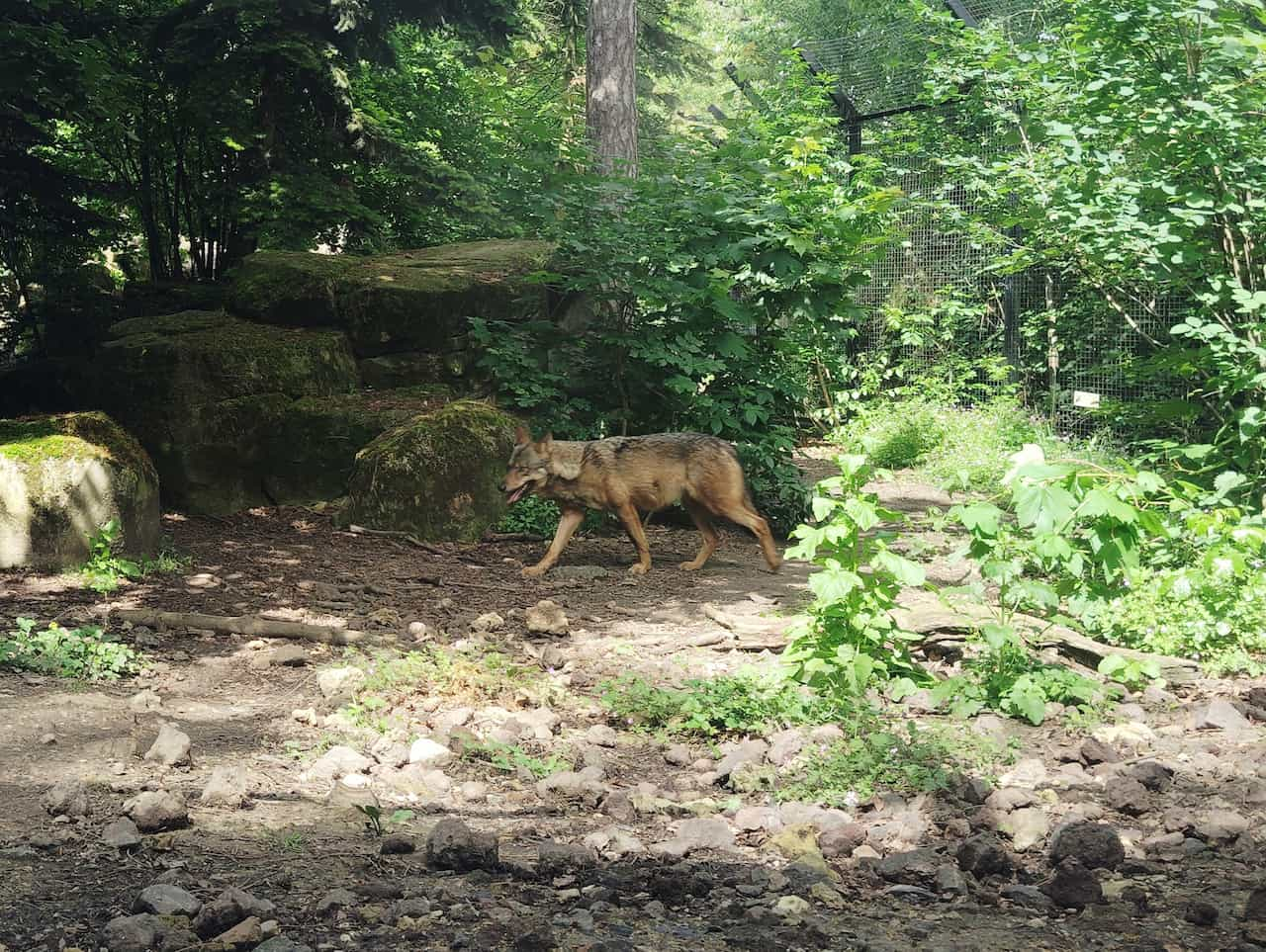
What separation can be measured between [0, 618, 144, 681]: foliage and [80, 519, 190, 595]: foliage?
5.44ft

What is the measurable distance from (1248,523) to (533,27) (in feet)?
48.8

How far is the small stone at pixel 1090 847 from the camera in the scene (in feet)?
11.6

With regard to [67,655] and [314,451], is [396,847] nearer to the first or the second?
[67,655]

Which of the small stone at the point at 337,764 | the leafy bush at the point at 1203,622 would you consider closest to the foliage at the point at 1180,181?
the leafy bush at the point at 1203,622

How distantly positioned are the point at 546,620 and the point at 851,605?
2.22m

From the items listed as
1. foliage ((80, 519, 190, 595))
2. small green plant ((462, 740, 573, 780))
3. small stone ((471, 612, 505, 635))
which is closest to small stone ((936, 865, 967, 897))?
small green plant ((462, 740, 573, 780))

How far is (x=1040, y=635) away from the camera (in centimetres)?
555

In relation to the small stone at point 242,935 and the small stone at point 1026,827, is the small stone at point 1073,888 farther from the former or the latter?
the small stone at point 242,935

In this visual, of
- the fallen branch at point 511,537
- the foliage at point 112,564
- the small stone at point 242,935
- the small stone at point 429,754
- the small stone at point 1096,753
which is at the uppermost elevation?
the foliage at point 112,564

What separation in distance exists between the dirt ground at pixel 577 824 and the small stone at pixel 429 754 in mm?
50

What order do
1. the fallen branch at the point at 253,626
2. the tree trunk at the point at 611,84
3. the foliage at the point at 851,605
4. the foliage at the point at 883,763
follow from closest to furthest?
the foliage at the point at 883,763
the foliage at the point at 851,605
the fallen branch at the point at 253,626
the tree trunk at the point at 611,84

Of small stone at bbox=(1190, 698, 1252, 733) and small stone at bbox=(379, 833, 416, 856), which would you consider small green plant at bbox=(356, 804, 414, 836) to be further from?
small stone at bbox=(1190, 698, 1252, 733)

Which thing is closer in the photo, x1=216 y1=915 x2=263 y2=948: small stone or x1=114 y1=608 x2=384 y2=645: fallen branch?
x1=216 y1=915 x2=263 y2=948: small stone

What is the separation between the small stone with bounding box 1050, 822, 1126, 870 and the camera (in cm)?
355
